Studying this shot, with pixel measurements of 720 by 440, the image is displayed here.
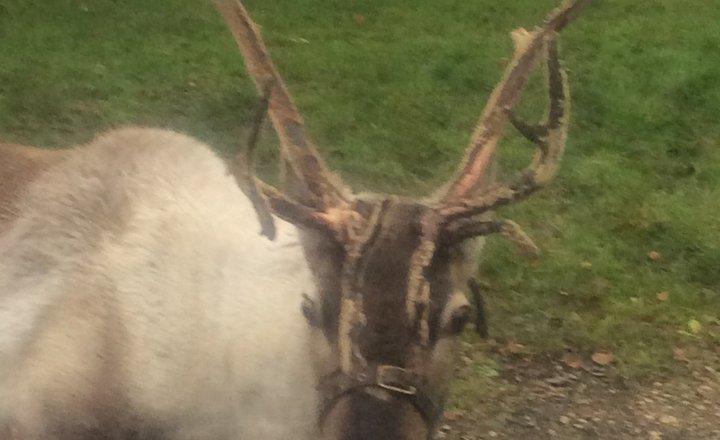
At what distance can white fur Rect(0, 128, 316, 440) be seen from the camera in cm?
148

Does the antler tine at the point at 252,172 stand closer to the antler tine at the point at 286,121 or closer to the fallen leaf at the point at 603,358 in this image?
the antler tine at the point at 286,121

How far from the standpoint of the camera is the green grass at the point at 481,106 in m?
2.51

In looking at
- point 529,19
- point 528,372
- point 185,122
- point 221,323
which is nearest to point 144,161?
point 221,323

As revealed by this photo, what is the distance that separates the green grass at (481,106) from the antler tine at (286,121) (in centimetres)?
109

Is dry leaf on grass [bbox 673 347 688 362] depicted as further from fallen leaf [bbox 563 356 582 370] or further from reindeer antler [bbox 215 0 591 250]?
reindeer antler [bbox 215 0 591 250]

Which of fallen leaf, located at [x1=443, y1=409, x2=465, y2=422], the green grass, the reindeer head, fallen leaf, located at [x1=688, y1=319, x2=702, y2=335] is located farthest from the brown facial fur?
fallen leaf, located at [x1=688, y1=319, x2=702, y2=335]

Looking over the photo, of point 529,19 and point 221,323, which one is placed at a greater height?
point 529,19

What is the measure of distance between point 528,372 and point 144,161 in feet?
3.35

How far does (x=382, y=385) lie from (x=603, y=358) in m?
1.15

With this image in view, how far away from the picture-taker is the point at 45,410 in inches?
59.9

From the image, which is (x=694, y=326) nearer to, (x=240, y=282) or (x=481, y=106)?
(x=481, y=106)

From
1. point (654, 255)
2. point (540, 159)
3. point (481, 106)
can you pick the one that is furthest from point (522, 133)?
point (481, 106)

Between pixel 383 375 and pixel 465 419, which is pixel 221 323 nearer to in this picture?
pixel 383 375

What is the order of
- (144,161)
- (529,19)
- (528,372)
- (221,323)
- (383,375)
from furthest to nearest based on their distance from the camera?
(529,19) → (528,372) → (144,161) → (221,323) → (383,375)
